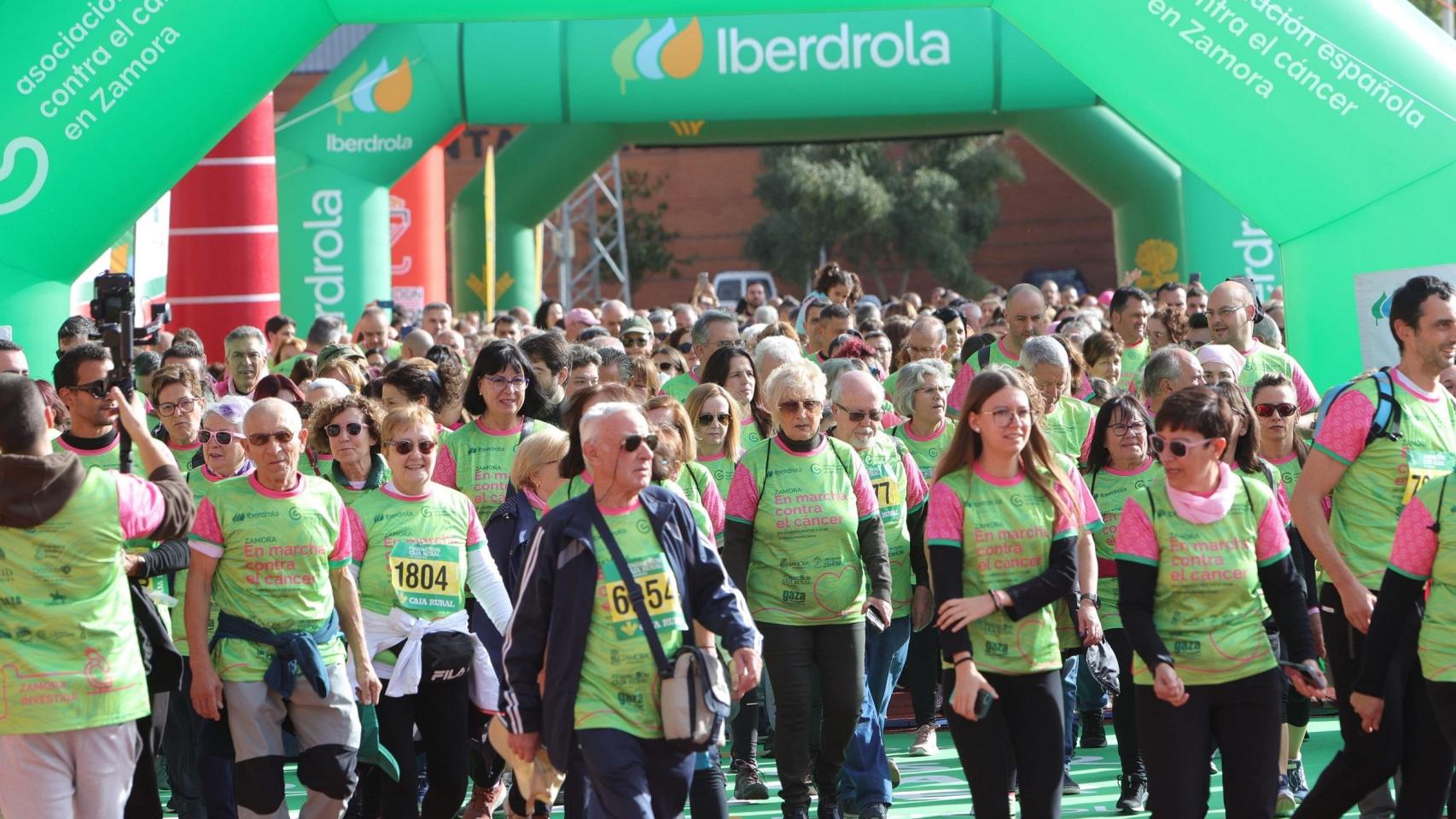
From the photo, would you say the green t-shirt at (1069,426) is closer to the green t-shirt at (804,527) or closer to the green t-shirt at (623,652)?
the green t-shirt at (804,527)

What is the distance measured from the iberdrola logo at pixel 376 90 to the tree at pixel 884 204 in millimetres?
20932

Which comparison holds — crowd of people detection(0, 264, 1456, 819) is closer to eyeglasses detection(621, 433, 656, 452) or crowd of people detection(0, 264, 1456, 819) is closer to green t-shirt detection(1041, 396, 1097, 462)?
eyeglasses detection(621, 433, 656, 452)

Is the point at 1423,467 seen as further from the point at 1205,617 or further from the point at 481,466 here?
the point at 481,466

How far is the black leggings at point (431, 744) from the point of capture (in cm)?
587

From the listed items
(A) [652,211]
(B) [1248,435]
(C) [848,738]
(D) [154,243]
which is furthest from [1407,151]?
(A) [652,211]

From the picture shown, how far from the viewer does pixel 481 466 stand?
682cm

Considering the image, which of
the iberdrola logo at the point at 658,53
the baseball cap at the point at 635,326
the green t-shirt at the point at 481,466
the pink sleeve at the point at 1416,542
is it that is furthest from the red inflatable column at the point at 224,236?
the pink sleeve at the point at 1416,542

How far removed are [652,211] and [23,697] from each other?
35.9m

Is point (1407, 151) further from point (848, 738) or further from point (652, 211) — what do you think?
point (652, 211)

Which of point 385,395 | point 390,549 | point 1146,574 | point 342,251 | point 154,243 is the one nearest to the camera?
point 1146,574

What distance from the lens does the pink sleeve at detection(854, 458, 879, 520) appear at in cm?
640

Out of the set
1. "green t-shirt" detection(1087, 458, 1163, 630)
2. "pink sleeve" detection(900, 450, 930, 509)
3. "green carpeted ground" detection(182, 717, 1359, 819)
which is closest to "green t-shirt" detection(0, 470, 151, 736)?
"green carpeted ground" detection(182, 717, 1359, 819)

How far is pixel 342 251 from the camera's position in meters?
15.9

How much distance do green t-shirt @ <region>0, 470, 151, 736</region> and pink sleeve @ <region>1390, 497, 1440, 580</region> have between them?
11.3 ft
